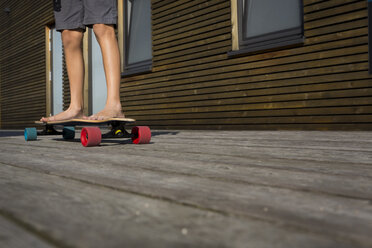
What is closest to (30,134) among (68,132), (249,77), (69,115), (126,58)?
(68,132)

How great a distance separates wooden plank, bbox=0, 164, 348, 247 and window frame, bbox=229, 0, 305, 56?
3959 millimetres

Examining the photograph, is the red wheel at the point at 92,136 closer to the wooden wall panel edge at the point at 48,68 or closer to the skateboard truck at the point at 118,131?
the skateboard truck at the point at 118,131

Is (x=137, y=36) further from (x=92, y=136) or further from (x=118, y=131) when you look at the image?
(x=92, y=136)

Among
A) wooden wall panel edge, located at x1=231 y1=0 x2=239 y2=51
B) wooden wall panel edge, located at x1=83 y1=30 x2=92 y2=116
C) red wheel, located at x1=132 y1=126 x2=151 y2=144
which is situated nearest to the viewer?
red wheel, located at x1=132 y1=126 x2=151 y2=144

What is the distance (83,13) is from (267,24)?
283cm

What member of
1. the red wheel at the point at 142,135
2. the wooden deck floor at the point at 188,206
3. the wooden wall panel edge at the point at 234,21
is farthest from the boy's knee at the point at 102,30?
the wooden wall panel edge at the point at 234,21

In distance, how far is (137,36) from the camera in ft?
21.3

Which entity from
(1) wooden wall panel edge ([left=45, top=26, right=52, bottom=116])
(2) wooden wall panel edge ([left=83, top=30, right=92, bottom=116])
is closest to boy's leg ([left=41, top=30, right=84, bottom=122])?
(2) wooden wall panel edge ([left=83, top=30, right=92, bottom=116])

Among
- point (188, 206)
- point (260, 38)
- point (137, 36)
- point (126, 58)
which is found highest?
point (137, 36)

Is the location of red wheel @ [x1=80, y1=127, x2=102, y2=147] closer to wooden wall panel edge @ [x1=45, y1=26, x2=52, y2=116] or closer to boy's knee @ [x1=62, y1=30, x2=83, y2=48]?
boy's knee @ [x1=62, y1=30, x2=83, y2=48]

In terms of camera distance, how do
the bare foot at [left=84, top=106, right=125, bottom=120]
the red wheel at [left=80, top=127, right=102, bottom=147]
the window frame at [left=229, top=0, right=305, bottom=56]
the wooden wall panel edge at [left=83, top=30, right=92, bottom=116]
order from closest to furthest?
the red wheel at [left=80, top=127, right=102, bottom=147]
the bare foot at [left=84, top=106, right=125, bottom=120]
the window frame at [left=229, top=0, right=305, bottom=56]
the wooden wall panel edge at [left=83, top=30, right=92, bottom=116]

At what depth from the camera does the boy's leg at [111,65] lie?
7.82 feet

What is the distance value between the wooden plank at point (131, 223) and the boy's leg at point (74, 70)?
1.94m

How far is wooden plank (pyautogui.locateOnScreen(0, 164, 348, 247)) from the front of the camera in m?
0.45
